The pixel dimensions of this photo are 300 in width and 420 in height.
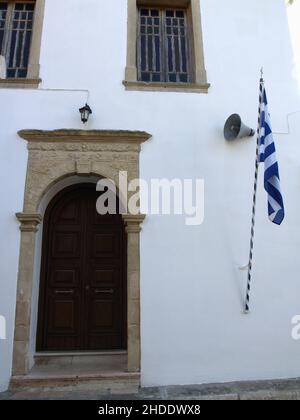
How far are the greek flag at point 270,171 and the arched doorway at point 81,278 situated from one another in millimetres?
2190

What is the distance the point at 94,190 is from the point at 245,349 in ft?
10.1

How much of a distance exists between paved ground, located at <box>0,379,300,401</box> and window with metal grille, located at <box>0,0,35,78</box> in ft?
14.5

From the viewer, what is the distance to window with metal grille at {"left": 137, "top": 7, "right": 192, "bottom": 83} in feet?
18.6

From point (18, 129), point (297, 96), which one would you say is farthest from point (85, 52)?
point (297, 96)

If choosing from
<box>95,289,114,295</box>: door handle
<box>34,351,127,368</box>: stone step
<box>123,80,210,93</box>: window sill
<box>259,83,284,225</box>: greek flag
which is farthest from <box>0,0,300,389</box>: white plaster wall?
<box>95,289,114,295</box>: door handle

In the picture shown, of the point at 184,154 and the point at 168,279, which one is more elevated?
the point at 184,154

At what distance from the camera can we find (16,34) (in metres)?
5.73

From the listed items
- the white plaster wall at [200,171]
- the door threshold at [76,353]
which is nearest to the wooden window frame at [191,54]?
the white plaster wall at [200,171]

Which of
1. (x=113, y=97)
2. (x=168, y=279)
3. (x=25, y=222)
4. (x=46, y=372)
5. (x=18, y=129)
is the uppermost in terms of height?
(x=113, y=97)

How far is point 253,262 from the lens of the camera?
16.0 feet

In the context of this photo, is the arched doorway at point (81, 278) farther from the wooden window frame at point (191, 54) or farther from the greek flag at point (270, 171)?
the greek flag at point (270, 171)

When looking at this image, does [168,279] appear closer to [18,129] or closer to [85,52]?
[18,129]

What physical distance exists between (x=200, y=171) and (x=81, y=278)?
7.54 ft

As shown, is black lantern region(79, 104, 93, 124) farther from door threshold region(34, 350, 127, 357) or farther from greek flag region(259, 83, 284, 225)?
door threshold region(34, 350, 127, 357)
